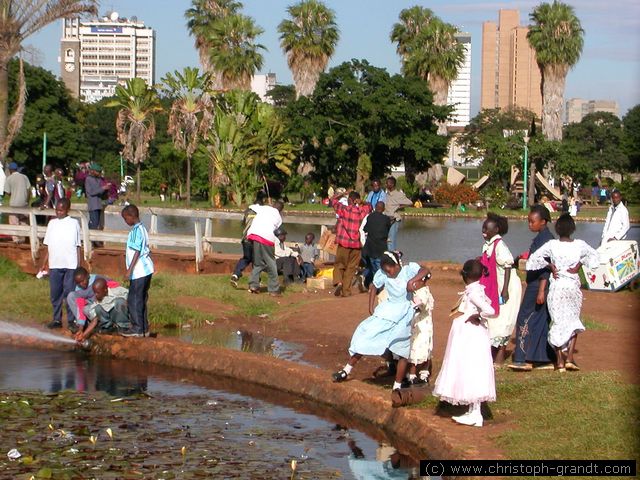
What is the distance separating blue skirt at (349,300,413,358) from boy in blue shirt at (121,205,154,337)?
11.9 ft

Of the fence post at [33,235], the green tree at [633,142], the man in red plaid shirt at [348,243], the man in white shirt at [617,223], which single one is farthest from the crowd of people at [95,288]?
the green tree at [633,142]

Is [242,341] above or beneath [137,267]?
beneath

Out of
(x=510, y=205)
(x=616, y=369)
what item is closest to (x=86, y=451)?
(x=616, y=369)

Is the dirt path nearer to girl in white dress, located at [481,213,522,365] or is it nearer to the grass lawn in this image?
the grass lawn

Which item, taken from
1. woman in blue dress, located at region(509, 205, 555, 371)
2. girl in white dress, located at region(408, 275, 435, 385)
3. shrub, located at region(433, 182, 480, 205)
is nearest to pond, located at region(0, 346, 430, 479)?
girl in white dress, located at region(408, 275, 435, 385)

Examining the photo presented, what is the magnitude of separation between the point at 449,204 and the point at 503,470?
52.9 m

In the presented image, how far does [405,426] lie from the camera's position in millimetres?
9164

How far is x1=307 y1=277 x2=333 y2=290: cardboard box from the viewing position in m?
17.6

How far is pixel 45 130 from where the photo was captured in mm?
66188

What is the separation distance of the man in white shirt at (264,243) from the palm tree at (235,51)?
46555 mm

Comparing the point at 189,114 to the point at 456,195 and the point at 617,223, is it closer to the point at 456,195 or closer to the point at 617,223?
the point at 456,195

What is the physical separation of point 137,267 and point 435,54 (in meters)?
55.3

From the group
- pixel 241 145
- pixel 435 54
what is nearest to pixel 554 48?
pixel 435 54

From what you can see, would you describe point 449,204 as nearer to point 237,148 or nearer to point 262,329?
point 237,148
